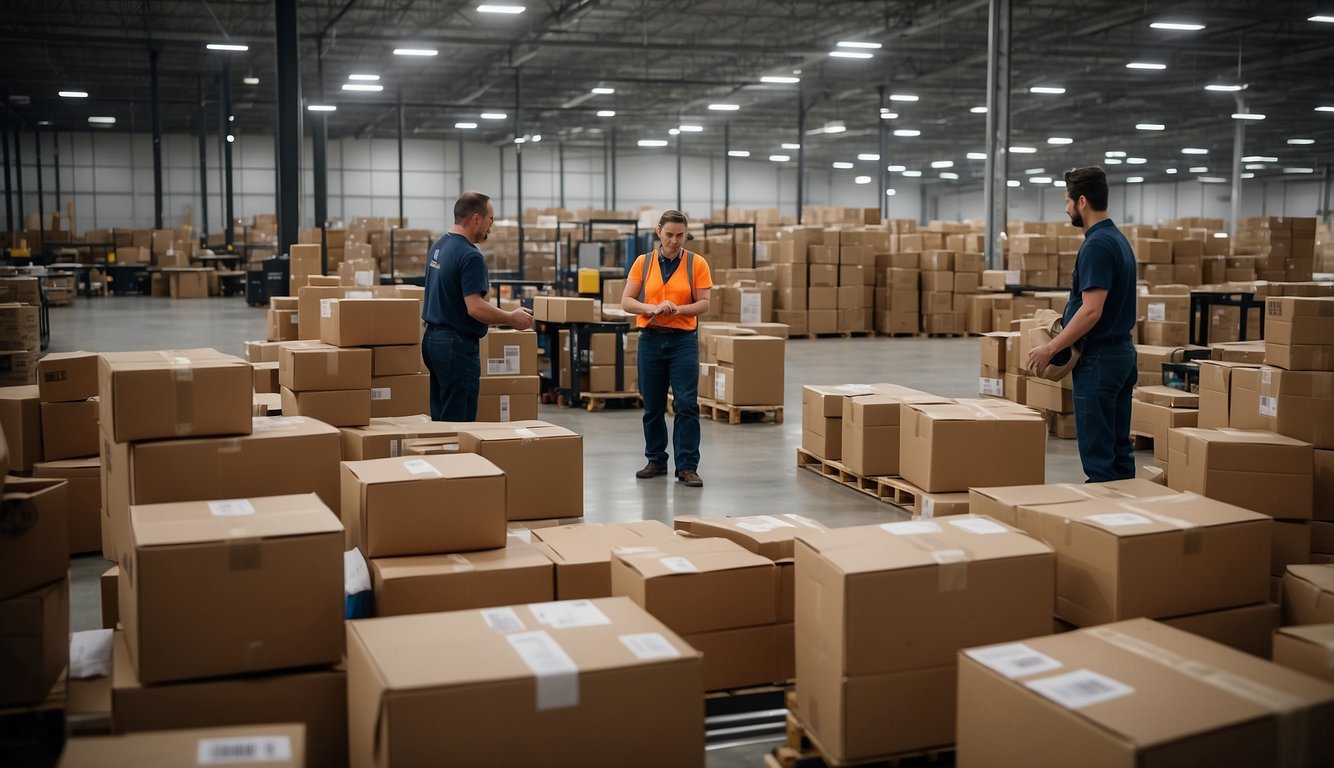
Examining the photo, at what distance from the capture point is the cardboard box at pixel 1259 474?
4.40 m

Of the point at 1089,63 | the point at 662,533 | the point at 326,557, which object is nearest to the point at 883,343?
the point at 1089,63

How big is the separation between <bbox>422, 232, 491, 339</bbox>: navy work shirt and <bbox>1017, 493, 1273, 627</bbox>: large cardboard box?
9.83 ft

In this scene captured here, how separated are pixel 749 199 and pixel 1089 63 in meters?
20.1

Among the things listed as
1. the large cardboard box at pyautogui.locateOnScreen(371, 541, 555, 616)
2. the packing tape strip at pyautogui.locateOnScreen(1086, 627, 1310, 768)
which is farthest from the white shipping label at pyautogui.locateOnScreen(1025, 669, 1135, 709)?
the large cardboard box at pyautogui.locateOnScreen(371, 541, 555, 616)

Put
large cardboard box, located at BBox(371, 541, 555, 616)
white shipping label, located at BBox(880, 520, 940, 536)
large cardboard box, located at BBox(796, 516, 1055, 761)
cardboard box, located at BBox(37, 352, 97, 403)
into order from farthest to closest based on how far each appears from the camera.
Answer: cardboard box, located at BBox(37, 352, 97, 403)
large cardboard box, located at BBox(371, 541, 555, 616)
white shipping label, located at BBox(880, 520, 940, 536)
large cardboard box, located at BBox(796, 516, 1055, 761)

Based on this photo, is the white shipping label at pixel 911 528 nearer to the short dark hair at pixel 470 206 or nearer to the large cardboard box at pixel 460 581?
the large cardboard box at pixel 460 581

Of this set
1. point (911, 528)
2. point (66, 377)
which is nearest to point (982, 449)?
point (911, 528)

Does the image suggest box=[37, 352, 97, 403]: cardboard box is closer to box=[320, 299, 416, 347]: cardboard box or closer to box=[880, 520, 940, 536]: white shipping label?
box=[320, 299, 416, 347]: cardboard box

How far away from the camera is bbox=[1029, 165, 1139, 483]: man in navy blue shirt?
4.52 meters

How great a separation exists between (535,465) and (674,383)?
6.04ft

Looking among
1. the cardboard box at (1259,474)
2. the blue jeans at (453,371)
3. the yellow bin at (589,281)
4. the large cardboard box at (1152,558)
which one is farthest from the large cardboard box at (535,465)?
the yellow bin at (589,281)

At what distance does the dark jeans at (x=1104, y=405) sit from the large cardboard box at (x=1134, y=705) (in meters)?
2.11

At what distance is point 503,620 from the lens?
257cm

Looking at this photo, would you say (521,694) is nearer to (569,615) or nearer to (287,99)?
(569,615)
